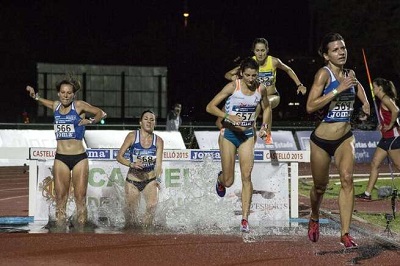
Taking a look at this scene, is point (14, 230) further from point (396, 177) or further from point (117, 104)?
point (117, 104)

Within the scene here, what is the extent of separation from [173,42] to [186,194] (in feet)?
116

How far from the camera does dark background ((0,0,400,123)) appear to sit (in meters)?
42.9

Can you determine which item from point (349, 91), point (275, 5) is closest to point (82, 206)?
point (349, 91)

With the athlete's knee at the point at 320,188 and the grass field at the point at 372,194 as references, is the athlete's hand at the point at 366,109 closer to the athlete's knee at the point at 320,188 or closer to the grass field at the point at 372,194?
the athlete's knee at the point at 320,188

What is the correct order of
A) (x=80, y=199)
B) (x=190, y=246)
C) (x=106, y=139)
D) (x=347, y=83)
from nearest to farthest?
(x=347, y=83) → (x=190, y=246) → (x=80, y=199) → (x=106, y=139)

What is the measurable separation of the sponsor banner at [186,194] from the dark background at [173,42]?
28.4 metres

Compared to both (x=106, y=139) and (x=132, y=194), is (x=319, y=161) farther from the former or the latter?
(x=106, y=139)

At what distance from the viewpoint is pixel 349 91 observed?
852cm

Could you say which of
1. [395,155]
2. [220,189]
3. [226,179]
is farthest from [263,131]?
[395,155]

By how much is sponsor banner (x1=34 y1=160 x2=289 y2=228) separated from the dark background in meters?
28.4

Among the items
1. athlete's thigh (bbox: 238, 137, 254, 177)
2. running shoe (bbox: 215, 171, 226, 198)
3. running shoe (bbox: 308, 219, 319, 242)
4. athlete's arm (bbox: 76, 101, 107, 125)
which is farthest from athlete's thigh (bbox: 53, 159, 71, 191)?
running shoe (bbox: 308, 219, 319, 242)

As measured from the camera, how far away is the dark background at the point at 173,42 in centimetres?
4288

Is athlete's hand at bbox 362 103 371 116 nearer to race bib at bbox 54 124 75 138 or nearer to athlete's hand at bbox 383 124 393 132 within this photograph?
race bib at bbox 54 124 75 138

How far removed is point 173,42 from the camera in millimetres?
47531
